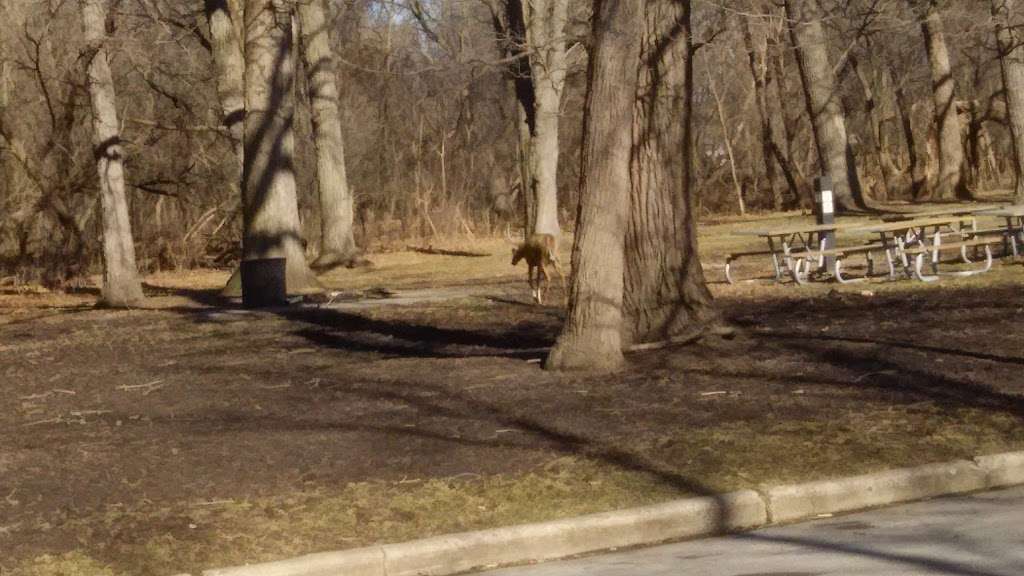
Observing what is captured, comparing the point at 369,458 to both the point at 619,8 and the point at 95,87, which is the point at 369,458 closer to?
the point at 619,8

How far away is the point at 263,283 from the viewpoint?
20938 mm

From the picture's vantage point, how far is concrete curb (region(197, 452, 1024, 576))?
24.1ft

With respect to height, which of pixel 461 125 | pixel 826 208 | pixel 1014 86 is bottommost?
pixel 826 208

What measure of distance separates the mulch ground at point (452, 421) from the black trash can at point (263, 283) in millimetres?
4528

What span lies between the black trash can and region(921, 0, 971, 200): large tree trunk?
72.1 ft

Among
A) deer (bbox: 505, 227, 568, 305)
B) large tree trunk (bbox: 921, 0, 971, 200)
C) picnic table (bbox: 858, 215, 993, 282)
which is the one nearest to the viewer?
picnic table (bbox: 858, 215, 993, 282)

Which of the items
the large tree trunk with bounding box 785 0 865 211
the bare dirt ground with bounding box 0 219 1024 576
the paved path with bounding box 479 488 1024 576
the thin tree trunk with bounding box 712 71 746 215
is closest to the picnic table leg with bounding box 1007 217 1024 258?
the bare dirt ground with bounding box 0 219 1024 576

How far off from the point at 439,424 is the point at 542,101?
1958 cm

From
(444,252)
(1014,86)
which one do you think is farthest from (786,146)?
(444,252)

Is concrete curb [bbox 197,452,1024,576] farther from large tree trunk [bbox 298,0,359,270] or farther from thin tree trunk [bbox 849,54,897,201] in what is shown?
thin tree trunk [bbox 849,54,897,201]

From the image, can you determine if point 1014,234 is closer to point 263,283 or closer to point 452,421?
point 263,283

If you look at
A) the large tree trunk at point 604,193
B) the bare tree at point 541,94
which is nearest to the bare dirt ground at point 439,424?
the large tree trunk at point 604,193

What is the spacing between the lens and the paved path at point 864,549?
666 centimetres

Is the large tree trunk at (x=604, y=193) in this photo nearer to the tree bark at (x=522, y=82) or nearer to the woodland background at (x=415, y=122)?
the woodland background at (x=415, y=122)
